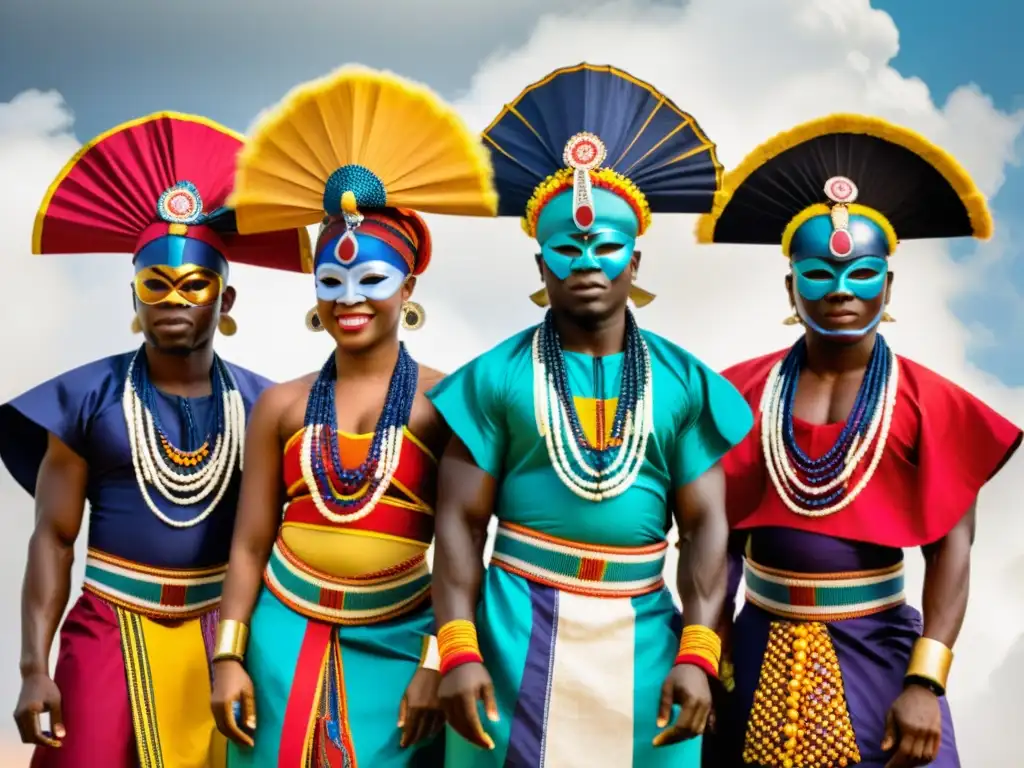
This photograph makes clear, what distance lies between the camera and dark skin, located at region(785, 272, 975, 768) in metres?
4.47

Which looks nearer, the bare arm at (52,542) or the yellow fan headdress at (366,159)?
the yellow fan headdress at (366,159)

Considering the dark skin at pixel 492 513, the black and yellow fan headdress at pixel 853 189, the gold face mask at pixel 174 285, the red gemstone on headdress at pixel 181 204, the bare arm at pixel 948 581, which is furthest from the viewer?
the red gemstone on headdress at pixel 181 204

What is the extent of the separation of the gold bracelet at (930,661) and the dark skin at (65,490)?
2.83 meters

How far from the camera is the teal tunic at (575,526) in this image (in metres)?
4.19

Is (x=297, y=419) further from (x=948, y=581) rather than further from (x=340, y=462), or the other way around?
(x=948, y=581)

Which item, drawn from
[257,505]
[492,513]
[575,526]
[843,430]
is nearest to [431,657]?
[492,513]

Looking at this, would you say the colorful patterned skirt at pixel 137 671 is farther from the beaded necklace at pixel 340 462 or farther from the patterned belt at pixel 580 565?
the patterned belt at pixel 580 565

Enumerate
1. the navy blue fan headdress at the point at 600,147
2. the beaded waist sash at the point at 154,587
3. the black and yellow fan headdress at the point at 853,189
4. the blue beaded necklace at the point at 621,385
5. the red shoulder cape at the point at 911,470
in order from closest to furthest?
the blue beaded necklace at the point at 621,385
the navy blue fan headdress at the point at 600,147
the red shoulder cape at the point at 911,470
the black and yellow fan headdress at the point at 853,189
the beaded waist sash at the point at 154,587

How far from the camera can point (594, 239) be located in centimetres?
441

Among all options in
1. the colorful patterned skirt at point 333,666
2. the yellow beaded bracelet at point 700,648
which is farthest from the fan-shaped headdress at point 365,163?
the yellow beaded bracelet at point 700,648

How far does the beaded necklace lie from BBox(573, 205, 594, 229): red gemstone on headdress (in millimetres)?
849

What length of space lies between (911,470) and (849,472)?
240 mm

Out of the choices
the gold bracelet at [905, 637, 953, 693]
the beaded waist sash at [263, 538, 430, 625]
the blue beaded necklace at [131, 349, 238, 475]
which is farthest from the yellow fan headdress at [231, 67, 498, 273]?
the gold bracelet at [905, 637, 953, 693]

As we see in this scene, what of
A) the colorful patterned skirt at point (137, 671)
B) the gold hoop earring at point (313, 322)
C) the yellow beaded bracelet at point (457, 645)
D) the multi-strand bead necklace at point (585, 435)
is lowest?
the colorful patterned skirt at point (137, 671)
